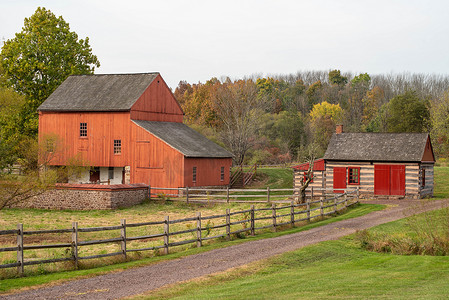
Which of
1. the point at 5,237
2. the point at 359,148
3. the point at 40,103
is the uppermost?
the point at 40,103

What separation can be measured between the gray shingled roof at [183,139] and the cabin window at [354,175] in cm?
1164

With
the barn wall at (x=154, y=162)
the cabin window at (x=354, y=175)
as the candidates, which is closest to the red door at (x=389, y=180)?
the cabin window at (x=354, y=175)

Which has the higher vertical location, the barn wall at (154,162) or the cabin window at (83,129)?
the cabin window at (83,129)

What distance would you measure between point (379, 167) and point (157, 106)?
68.2 feet

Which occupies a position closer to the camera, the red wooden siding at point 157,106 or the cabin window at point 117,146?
the cabin window at point 117,146

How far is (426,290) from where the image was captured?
13.2 metres

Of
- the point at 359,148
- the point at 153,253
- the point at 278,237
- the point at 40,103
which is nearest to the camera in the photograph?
the point at 153,253

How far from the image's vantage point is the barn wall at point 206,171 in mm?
45056

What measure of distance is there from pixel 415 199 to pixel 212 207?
15119 millimetres

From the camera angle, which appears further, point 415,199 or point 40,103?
point 40,103

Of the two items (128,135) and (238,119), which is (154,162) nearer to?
(128,135)

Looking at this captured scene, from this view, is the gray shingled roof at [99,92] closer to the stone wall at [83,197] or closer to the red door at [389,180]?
the stone wall at [83,197]

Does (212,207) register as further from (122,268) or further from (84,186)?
(122,268)

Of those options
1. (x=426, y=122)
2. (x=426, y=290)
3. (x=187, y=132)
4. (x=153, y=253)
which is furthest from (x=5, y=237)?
(x=426, y=122)
